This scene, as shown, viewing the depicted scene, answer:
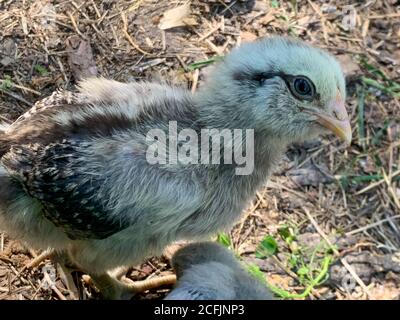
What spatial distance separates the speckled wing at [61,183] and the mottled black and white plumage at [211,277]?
1.10 ft

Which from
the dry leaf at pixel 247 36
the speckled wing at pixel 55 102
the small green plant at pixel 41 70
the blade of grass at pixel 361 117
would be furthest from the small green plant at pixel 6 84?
the blade of grass at pixel 361 117

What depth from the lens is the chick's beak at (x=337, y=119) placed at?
2594 millimetres

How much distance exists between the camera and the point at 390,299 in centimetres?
315

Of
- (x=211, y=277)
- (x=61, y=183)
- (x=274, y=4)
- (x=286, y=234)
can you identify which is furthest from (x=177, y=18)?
(x=211, y=277)

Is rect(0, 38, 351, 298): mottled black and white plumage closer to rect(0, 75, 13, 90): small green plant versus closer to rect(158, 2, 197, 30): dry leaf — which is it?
rect(0, 75, 13, 90): small green plant

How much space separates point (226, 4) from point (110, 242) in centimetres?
185

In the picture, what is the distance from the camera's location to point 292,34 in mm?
3859

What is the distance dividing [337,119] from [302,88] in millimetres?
183

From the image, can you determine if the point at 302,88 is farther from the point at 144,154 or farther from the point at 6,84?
the point at 6,84

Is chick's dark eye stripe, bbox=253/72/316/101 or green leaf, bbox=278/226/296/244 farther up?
chick's dark eye stripe, bbox=253/72/316/101

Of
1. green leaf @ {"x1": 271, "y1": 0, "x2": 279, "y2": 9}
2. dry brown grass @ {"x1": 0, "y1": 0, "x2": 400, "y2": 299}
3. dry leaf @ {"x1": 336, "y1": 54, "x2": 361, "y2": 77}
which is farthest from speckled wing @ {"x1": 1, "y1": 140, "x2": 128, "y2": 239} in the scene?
green leaf @ {"x1": 271, "y1": 0, "x2": 279, "y2": 9}

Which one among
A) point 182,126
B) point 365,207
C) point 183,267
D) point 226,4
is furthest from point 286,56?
point 226,4

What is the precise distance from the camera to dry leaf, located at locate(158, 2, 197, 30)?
385cm

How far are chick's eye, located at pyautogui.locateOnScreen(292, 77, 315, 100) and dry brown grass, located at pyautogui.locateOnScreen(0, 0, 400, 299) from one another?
0.94 metres
